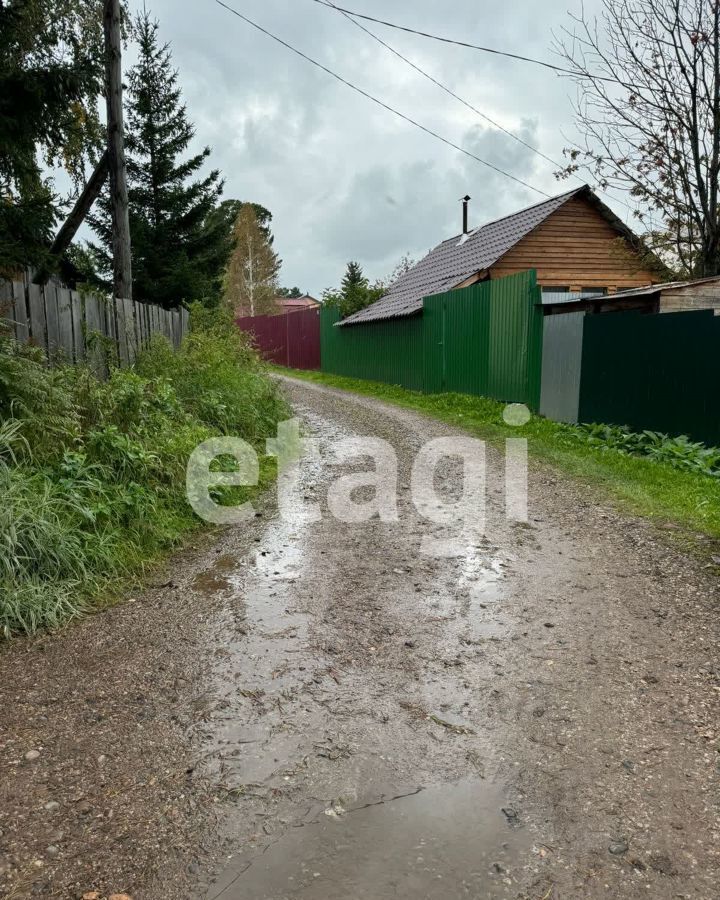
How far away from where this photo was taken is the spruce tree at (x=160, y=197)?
17.1 meters

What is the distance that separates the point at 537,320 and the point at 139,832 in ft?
31.5

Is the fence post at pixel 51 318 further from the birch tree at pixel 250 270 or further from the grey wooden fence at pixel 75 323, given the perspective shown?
the birch tree at pixel 250 270

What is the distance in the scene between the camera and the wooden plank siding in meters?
15.3

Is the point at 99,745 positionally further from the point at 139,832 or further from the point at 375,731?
the point at 375,731

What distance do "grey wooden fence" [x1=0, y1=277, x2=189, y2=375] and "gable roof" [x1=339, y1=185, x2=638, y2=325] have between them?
8.54m

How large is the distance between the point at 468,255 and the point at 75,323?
12.7 metres

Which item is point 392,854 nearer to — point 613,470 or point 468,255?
point 613,470

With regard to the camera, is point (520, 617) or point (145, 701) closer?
point (145, 701)

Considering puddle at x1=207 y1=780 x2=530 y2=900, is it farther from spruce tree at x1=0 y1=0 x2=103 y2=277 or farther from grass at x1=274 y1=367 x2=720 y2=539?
spruce tree at x1=0 y1=0 x2=103 y2=277

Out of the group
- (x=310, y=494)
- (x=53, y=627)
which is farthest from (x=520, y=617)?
(x=310, y=494)

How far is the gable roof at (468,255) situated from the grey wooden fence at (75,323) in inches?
336

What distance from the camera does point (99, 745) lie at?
235cm

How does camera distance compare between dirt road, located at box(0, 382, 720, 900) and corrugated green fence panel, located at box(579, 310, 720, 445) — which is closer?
dirt road, located at box(0, 382, 720, 900)

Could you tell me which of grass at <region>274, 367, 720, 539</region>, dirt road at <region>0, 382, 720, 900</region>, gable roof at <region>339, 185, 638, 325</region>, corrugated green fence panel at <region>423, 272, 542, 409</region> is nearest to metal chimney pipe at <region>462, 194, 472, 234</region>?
gable roof at <region>339, 185, 638, 325</region>
